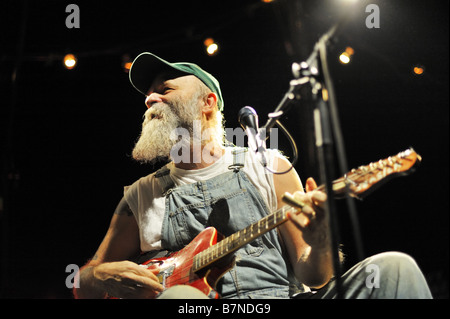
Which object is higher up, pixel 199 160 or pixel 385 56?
pixel 385 56

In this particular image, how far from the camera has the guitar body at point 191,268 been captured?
181 cm

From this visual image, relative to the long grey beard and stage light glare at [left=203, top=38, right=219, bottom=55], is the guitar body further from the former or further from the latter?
stage light glare at [left=203, top=38, right=219, bottom=55]

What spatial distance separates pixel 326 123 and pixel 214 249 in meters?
0.84

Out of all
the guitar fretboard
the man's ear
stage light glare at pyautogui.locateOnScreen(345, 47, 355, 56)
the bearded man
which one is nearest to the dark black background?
stage light glare at pyautogui.locateOnScreen(345, 47, 355, 56)

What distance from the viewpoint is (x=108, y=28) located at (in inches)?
122

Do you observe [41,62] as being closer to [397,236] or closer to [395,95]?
[395,95]

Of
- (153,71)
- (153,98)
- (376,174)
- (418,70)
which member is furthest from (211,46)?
(376,174)

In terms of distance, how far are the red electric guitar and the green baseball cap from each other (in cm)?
102

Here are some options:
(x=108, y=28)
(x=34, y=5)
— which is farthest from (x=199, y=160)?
(x=34, y=5)

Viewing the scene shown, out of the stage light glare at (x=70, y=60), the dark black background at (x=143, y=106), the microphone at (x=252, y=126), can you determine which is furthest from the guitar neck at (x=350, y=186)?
the stage light glare at (x=70, y=60)

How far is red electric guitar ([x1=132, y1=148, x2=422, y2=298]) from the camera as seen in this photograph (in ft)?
4.77

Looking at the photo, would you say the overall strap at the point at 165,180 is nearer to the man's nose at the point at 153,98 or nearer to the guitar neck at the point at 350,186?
the man's nose at the point at 153,98
